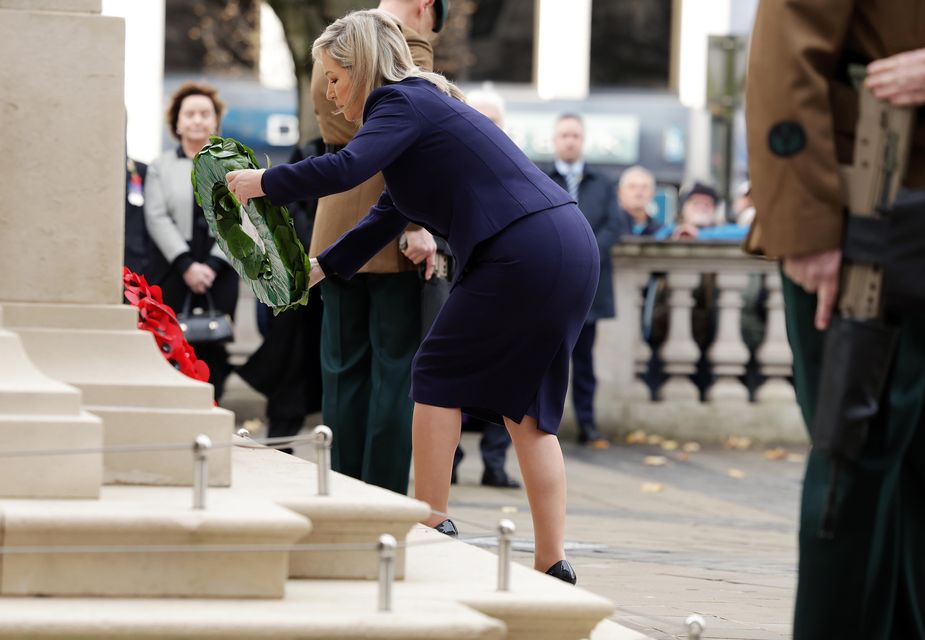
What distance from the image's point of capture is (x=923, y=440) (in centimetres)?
385

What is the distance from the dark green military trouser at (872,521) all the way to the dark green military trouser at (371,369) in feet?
10.4

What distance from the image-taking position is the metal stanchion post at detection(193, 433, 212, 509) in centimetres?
424

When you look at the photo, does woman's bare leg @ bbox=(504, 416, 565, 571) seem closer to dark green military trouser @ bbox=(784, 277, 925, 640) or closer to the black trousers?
dark green military trouser @ bbox=(784, 277, 925, 640)

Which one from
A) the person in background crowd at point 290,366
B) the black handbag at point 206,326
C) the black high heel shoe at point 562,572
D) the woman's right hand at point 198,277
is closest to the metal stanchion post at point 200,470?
the black high heel shoe at point 562,572

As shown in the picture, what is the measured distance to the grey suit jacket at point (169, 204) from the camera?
404 inches

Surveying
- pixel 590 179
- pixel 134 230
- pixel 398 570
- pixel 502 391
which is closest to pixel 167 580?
pixel 398 570

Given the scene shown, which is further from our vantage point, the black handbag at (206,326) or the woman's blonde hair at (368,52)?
the black handbag at (206,326)

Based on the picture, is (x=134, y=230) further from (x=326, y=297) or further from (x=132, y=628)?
(x=132, y=628)

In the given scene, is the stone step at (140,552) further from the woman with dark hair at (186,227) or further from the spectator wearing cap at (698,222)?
the spectator wearing cap at (698,222)

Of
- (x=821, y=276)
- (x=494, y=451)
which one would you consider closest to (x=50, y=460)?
(x=821, y=276)

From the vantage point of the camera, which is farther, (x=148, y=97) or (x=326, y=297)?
(x=148, y=97)

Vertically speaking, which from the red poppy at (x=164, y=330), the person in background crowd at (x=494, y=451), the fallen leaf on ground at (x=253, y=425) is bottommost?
the fallen leaf on ground at (x=253, y=425)

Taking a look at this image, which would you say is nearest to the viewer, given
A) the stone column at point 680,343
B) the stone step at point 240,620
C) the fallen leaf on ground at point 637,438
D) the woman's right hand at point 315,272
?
the stone step at point 240,620

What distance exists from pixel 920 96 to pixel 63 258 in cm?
229
